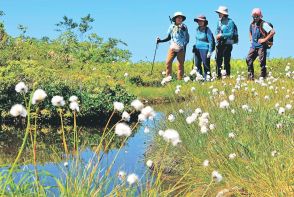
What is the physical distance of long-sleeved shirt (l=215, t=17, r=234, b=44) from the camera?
20.8 meters

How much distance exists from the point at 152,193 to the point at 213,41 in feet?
53.5

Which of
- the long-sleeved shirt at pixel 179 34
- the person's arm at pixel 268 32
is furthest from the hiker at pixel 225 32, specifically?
the long-sleeved shirt at pixel 179 34

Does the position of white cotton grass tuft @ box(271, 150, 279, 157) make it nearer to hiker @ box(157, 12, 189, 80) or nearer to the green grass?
the green grass

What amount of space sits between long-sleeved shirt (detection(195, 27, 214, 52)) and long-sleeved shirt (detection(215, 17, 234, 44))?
1.07 ft

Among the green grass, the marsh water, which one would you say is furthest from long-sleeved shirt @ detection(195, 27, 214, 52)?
the green grass

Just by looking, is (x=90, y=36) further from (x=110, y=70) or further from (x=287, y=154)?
(x=287, y=154)

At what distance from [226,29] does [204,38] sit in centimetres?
78

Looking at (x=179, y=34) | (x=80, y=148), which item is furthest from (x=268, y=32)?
(x=80, y=148)

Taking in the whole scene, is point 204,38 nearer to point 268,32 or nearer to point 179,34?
point 179,34

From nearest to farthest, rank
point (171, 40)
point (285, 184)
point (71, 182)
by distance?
point (71, 182)
point (285, 184)
point (171, 40)

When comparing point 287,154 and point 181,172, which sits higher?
point 287,154


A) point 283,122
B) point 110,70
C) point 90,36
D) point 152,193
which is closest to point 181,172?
point 283,122

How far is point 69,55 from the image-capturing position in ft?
110

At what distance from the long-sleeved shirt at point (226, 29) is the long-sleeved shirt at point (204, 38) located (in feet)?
1.07
